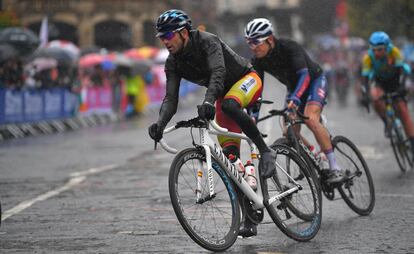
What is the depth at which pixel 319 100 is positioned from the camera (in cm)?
984

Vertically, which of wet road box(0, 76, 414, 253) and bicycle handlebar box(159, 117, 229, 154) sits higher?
bicycle handlebar box(159, 117, 229, 154)

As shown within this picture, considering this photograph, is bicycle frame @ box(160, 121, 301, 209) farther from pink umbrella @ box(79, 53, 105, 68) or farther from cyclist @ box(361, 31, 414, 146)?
pink umbrella @ box(79, 53, 105, 68)

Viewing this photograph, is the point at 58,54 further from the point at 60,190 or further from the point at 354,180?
the point at 354,180

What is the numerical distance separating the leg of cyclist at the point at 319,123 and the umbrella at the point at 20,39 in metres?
16.6

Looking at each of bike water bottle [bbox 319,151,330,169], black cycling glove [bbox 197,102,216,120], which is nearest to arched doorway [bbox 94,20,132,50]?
bike water bottle [bbox 319,151,330,169]

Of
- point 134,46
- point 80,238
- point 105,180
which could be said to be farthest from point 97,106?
point 134,46

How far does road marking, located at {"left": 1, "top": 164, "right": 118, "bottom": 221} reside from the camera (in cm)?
991

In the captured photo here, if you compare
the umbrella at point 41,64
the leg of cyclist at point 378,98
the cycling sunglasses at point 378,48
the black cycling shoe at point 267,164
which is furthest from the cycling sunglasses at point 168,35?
the umbrella at point 41,64

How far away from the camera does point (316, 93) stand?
9.88 m

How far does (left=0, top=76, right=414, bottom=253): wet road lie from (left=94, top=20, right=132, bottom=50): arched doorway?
57973mm

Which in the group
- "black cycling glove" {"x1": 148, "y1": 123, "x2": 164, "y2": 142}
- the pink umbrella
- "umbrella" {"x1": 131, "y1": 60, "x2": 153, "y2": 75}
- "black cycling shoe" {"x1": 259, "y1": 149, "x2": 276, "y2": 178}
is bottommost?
"umbrella" {"x1": 131, "y1": 60, "x2": 153, "y2": 75}

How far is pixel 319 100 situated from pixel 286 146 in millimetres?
1743

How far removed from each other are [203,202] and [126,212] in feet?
8.45

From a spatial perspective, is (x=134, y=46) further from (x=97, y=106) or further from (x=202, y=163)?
(x=202, y=163)
